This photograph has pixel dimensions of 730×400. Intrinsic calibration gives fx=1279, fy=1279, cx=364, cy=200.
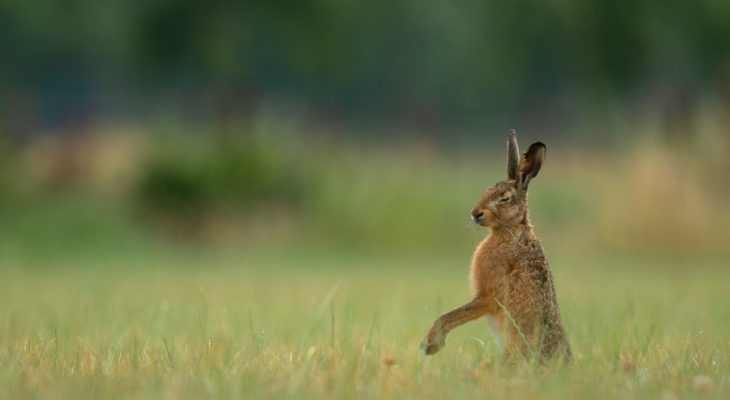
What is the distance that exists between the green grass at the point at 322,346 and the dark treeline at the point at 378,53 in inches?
456

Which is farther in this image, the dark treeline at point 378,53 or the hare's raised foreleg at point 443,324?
the dark treeline at point 378,53

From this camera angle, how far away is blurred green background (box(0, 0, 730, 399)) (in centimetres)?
598

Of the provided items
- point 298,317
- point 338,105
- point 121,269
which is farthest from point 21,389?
point 338,105

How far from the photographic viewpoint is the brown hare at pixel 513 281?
6.13 meters

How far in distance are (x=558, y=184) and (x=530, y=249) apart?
25859mm

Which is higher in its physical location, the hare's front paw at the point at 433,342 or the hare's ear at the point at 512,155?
the hare's ear at the point at 512,155

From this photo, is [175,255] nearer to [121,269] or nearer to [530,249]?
[121,269]

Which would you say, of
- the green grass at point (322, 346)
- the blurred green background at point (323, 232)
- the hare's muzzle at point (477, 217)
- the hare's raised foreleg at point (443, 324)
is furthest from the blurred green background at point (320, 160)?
the hare's raised foreleg at point (443, 324)

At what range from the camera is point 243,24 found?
27.1 meters

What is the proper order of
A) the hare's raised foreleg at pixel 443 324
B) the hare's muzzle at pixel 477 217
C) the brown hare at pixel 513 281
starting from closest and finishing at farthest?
the brown hare at pixel 513 281, the hare's raised foreleg at pixel 443 324, the hare's muzzle at pixel 477 217

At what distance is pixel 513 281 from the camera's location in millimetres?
6281

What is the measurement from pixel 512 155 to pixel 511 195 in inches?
8.3

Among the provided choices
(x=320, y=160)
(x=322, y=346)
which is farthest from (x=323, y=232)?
(x=322, y=346)

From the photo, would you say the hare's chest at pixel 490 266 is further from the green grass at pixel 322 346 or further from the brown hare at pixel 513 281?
the green grass at pixel 322 346
